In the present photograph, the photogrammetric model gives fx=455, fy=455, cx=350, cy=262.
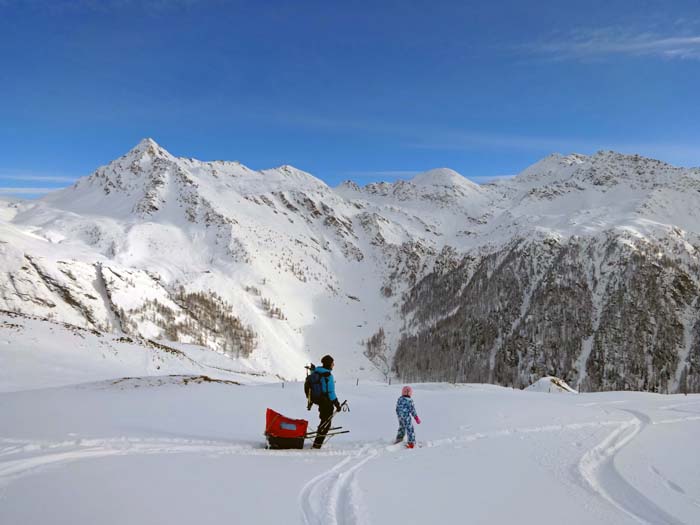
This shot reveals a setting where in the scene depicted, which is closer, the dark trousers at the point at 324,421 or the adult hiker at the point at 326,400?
the dark trousers at the point at 324,421

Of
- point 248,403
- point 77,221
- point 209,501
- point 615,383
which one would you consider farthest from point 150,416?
point 77,221

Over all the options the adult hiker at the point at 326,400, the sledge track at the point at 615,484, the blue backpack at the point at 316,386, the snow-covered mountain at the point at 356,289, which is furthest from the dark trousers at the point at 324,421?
the snow-covered mountain at the point at 356,289

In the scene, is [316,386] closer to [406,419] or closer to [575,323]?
[406,419]

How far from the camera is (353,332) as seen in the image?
159000mm

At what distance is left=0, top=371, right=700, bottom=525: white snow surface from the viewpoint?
20.5ft

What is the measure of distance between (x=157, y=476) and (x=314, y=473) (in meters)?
2.92

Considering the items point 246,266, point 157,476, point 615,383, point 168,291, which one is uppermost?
point 246,266

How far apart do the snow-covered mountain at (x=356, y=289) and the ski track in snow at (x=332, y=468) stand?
8453cm

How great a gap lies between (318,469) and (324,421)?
308 cm

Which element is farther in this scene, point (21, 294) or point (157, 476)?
point (21, 294)

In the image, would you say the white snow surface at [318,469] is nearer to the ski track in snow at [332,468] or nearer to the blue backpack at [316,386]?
the ski track in snow at [332,468]

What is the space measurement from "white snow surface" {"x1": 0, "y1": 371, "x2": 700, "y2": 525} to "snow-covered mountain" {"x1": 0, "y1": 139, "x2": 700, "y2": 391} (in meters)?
81.6

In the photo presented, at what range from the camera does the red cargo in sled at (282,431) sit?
1141 centimetres

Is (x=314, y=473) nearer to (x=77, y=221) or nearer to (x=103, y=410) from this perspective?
(x=103, y=410)
